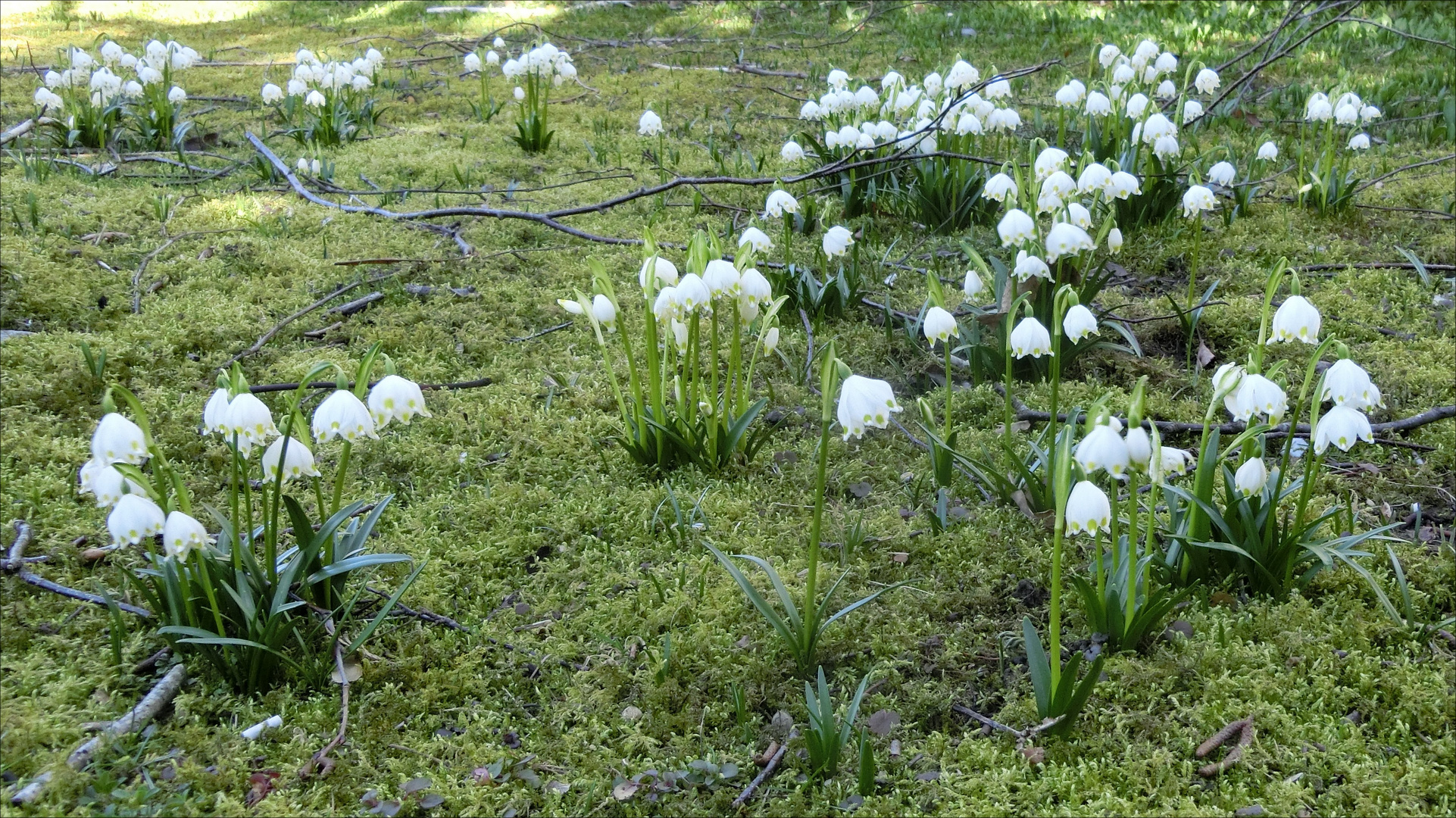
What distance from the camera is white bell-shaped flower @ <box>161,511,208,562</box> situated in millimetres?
1677

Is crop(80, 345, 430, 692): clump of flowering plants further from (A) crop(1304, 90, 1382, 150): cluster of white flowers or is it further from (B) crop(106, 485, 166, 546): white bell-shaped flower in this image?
(A) crop(1304, 90, 1382, 150): cluster of white flowers

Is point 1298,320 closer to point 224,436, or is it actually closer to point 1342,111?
point 224,436

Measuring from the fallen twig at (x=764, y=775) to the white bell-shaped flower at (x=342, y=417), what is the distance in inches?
37.9

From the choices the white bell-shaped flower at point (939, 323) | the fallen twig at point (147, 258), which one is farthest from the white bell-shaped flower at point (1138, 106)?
the fallen twig at point (147, 258)

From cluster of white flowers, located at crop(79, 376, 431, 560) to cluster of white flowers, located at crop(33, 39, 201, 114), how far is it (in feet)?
13.0

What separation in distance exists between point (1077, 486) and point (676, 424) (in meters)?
1.12

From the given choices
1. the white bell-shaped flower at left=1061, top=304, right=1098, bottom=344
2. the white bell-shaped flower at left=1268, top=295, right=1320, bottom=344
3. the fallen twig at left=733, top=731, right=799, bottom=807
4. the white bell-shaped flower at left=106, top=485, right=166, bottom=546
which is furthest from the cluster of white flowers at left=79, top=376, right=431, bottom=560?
the white bell-shaped flower at left=1268, top=295, right=1320, bottom=344

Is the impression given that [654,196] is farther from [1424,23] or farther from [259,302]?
[1424,23]

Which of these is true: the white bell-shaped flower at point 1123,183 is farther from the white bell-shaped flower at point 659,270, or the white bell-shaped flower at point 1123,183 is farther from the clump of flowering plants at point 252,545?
the clump of flowering plants at point 252,545

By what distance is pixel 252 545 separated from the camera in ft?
6.24

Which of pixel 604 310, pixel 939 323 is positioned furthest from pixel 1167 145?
pixel 604 310

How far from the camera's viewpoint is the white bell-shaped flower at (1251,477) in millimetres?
1975

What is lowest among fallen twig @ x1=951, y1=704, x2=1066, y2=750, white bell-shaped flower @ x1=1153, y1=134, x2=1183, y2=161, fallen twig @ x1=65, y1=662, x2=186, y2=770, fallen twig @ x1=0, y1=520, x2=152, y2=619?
fallen twig @ x1=65, y1=662, x2=186, y2=770

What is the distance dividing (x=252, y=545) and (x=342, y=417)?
1.04ft
